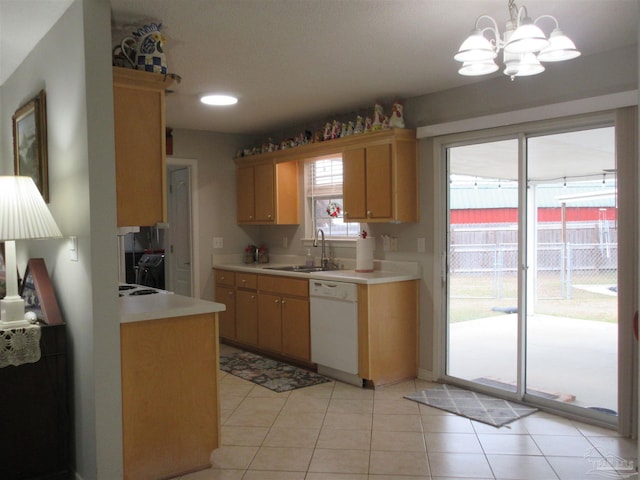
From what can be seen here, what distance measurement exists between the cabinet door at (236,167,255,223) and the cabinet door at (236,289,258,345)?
2.90 feet

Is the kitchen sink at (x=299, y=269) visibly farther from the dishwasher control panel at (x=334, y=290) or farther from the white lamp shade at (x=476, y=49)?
the white lamp shade at (x=476, y=49)

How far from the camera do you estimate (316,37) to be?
310cm

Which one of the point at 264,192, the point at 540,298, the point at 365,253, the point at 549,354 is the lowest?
the point at 549,354

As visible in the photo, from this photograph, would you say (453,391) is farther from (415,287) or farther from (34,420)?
(34,420)

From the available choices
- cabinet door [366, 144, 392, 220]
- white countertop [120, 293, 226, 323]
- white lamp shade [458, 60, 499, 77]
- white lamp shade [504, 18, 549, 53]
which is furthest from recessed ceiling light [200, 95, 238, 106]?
white lamp shade [504, 18, 549, 53]

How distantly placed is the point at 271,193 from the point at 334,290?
1.62m

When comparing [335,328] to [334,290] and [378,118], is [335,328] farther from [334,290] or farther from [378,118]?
[378,118]

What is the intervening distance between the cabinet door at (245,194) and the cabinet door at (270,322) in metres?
1.11

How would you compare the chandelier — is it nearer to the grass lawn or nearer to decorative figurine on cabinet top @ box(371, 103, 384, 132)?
the grass lawn

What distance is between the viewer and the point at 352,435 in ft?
11.3

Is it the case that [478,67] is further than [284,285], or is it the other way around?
[284,285]

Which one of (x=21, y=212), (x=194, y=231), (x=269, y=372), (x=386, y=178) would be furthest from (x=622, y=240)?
(x=194, y=231)

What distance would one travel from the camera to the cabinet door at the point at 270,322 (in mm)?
5109

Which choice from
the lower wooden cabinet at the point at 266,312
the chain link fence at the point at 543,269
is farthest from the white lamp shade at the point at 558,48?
the lower wooden cabinet at the point at 266,312
